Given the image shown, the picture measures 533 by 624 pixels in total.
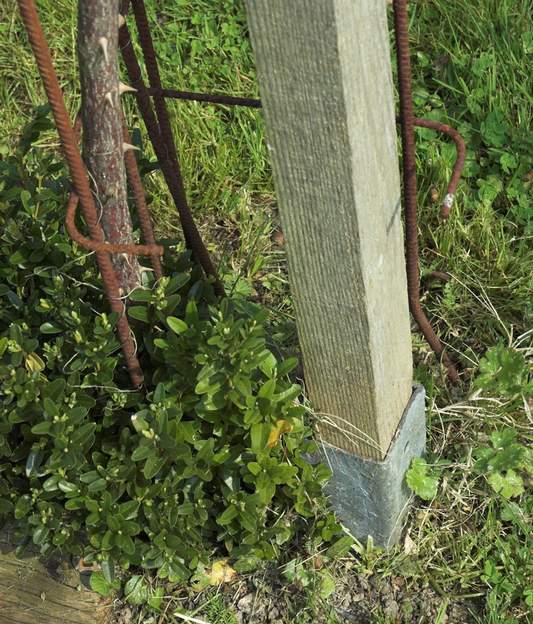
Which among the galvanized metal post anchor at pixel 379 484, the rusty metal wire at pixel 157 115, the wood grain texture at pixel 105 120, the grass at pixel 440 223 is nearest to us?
the wood grain texture at pixel 105 120

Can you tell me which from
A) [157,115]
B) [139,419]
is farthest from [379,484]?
[157,115]

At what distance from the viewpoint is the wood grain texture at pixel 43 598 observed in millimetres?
2115

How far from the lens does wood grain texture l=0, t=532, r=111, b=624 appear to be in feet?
6.94

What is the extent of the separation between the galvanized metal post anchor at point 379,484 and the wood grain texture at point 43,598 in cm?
70

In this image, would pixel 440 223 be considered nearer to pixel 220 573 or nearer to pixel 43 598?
pixel 220 573

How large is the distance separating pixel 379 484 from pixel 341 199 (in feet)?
2.73

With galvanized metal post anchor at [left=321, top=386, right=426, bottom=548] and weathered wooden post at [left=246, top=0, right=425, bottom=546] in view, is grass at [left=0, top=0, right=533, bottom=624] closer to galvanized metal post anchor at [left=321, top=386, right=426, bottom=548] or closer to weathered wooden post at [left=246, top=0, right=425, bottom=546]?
galvanized metal post anchor at [left=321, top=386, right=426, bottom=548]

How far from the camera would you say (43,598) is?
7.00 feet

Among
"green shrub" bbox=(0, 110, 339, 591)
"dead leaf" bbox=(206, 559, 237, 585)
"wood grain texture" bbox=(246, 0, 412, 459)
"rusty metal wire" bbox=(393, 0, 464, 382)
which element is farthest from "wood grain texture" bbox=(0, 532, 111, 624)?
"rusty metal wire" bbox=(393, 0, 464, 382)

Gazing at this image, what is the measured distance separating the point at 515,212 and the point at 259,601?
59.1 inches

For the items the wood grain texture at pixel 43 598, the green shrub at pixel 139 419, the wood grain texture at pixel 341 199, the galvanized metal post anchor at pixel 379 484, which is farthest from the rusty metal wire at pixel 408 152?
the wood grain texture at pixel 43 598

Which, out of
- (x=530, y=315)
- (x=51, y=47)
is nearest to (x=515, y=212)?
(x=530, y=315)

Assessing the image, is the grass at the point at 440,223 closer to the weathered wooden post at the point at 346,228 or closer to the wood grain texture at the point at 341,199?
the weathered wooden post at the point at 346,228

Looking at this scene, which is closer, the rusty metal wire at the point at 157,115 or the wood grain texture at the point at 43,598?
the rusty metal wire at the point at 157,115
